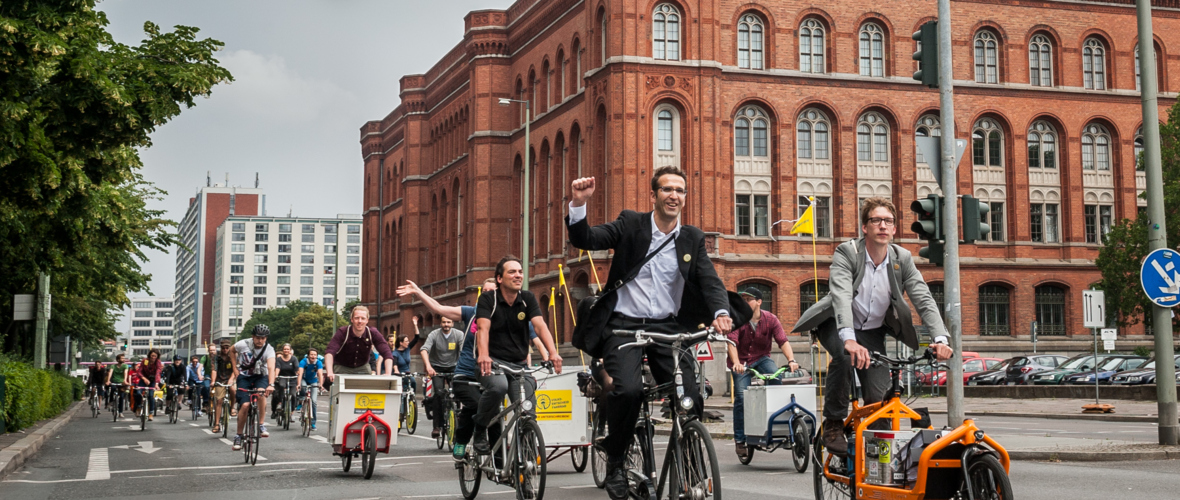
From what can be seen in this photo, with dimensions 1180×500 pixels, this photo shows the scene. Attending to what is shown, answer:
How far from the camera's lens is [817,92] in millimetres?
47969

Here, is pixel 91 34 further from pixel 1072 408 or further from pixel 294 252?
pixel 294 252

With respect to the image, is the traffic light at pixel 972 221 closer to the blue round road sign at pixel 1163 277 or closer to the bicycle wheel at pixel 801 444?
the blue round road sign at pixel 1163 277

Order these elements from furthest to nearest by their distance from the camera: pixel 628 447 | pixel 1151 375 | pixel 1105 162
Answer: pixel 1105 162
pixel 1151 375
pixel 628 447

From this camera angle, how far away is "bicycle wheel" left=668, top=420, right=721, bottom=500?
6.16 meters

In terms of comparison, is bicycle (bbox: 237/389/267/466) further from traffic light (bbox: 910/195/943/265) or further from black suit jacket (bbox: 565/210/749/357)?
black suit jacket (bbox: 565/210/749/357)

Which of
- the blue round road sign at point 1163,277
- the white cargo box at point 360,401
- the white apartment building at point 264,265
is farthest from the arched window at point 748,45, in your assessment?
the white apartment building at point 264,265

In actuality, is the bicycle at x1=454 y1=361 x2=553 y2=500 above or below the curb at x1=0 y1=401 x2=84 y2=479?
above

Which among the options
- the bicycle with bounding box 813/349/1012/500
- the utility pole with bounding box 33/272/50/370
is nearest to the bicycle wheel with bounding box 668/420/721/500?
the bicycle with bounding box 813/349/1012/500

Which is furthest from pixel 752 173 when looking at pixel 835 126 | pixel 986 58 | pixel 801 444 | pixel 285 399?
pixel 801 444

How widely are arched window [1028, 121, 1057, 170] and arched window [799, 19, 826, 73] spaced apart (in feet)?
31.0

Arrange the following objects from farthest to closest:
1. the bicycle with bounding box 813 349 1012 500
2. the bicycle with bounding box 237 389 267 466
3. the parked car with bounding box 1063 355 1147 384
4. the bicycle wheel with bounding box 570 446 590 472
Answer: the parked car with bounding box 1063 355 1147 384 → the bicycle with bounding box 237 389 267 466 → the bicycle wheel with bounding box 570 446 590 472 → the bicycle with bounding box 813 349 1012 500

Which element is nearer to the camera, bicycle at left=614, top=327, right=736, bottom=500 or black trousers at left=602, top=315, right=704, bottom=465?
bicycle at left=614, top=327, right=736, bottom=500

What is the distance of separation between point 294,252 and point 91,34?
18485 centimetres

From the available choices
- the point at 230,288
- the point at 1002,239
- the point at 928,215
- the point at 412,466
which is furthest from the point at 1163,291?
the point at 230,288
